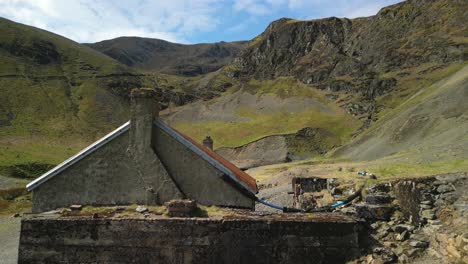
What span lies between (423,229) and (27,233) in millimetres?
9553

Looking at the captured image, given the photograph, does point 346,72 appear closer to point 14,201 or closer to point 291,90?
point 291,90

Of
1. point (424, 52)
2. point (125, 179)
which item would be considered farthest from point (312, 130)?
point (125, 179)

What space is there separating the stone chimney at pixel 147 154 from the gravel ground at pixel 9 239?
14.4m

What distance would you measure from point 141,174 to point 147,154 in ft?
2.19

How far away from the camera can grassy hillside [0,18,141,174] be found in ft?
263

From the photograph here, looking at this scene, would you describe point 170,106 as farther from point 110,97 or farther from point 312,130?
point 312,130

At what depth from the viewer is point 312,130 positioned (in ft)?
300

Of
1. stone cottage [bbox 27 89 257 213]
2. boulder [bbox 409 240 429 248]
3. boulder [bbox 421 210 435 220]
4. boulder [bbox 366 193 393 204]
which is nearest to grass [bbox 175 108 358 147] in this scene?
stone cottage [bbox 27 89 257 213]

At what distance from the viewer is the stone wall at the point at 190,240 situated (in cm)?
876

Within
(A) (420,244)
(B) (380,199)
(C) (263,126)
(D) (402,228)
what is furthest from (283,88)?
(A) (420,244)

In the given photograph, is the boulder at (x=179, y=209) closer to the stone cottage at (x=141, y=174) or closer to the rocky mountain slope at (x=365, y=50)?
the stone cottage at (x=141, y=174)

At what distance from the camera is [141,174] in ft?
40.1

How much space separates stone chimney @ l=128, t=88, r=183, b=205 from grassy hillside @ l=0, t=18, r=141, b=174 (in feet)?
162

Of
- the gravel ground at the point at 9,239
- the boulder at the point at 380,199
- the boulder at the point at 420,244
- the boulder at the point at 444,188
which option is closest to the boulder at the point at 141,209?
the boulder at the point at 380,199
